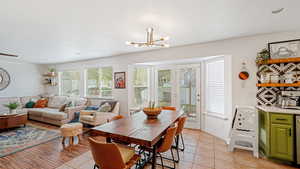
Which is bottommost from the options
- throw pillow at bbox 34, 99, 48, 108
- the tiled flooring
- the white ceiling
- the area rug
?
the tiled flooring

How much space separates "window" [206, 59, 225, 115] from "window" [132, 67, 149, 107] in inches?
78.7

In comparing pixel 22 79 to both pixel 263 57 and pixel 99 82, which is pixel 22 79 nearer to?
pixel 99 82

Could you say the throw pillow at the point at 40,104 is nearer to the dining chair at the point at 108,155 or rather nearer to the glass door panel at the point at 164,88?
the glass door panel at the point at 164,88

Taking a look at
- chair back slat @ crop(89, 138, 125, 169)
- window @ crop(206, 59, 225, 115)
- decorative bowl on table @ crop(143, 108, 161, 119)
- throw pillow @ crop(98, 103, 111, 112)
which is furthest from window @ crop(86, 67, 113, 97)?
chair back slat @ crop(89, 138, 125, 169)

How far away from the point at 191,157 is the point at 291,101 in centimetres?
220

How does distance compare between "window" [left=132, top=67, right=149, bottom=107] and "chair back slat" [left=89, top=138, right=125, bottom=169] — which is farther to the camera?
"window" [left=132, top=67, right=149, bottom=107]

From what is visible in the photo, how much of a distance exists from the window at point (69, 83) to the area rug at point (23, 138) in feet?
7.33

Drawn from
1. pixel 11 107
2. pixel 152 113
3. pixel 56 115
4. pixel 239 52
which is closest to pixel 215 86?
pixel 239 52

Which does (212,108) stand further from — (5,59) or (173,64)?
(5,59)

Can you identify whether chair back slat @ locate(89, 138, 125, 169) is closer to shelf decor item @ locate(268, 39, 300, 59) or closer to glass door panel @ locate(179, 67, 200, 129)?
glass door panel @ locate(179, 67, 200, 129)

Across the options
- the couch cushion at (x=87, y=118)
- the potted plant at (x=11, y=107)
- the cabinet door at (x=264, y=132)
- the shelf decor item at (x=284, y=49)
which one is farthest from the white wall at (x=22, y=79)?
the shelf decor item at (x=284, y=49)

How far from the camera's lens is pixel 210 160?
7.88ft

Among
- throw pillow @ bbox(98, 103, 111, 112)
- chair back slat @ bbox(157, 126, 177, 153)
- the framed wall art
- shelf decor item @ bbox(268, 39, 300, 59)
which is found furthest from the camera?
the framed wall art

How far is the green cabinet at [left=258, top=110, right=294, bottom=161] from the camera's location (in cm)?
221
